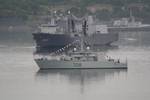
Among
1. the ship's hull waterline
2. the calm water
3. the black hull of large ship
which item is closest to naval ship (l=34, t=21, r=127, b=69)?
the ship's hull waterline

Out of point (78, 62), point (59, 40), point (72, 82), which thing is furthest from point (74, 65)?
point (59, 40)

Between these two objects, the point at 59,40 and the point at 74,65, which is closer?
the point at 74,65

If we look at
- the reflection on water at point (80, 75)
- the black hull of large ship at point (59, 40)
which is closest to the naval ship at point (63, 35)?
the black hull of large ship at point (59, 40)

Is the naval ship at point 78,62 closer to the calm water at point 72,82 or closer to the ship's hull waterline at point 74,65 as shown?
the ship's hull waterline at point 74,65

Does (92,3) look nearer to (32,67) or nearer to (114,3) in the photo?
(114,3)

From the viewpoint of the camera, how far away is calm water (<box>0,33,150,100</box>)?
2451 inches

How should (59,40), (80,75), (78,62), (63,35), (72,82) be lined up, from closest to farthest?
(72,82) → (80,75) → (78,62) → (59,40) → (63,35)

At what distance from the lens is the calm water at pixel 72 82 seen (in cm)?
6225

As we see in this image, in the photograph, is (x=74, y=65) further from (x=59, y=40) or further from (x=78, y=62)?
(x=59, y=40)

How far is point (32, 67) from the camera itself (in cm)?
7800

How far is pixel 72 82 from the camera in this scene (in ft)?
227

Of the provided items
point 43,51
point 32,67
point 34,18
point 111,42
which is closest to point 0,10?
point 34,18

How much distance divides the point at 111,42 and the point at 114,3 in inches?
2279

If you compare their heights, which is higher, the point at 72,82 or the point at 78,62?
the point at 78,62
